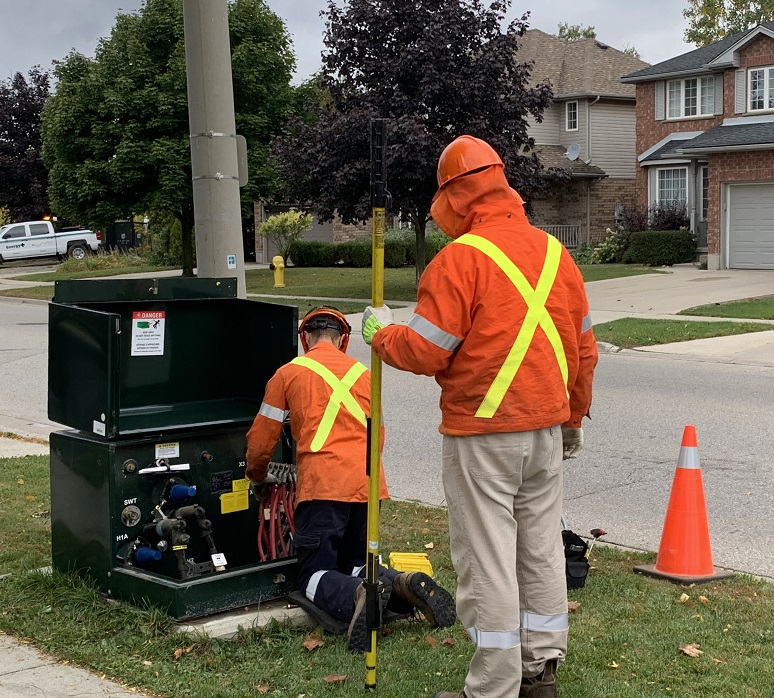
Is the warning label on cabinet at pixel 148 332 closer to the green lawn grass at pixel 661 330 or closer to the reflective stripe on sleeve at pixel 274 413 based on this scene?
the reflective stripe on sleeve at pixel 274 413

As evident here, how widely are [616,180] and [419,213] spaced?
19.3 metres

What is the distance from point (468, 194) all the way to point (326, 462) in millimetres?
1581

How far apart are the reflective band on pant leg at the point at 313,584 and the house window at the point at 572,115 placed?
1469 inches

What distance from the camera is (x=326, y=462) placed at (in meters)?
5.06

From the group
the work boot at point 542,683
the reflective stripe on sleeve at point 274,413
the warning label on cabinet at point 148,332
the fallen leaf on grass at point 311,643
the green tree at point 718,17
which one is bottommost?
the fallen leaf on grass at point 311,643

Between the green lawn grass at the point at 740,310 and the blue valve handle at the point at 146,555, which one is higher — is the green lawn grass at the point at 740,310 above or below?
above

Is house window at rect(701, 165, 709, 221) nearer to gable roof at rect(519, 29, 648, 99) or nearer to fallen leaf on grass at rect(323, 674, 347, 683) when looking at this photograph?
gable roof at rect(519, 29, 648, 99)

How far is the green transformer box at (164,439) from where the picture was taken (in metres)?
5.06

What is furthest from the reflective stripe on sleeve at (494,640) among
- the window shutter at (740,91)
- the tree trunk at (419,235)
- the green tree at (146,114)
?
the window shutter at (740,91)

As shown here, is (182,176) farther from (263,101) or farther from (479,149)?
(479,149)

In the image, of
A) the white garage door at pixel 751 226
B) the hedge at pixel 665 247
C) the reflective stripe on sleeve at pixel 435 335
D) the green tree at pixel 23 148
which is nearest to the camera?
the reflective stripe on sleeve at pixel 435 335

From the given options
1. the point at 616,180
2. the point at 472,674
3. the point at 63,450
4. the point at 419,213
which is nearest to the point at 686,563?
the point at 472,674

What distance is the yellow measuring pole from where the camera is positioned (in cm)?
419

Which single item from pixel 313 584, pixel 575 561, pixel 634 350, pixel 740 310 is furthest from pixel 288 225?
pixel 313 584
